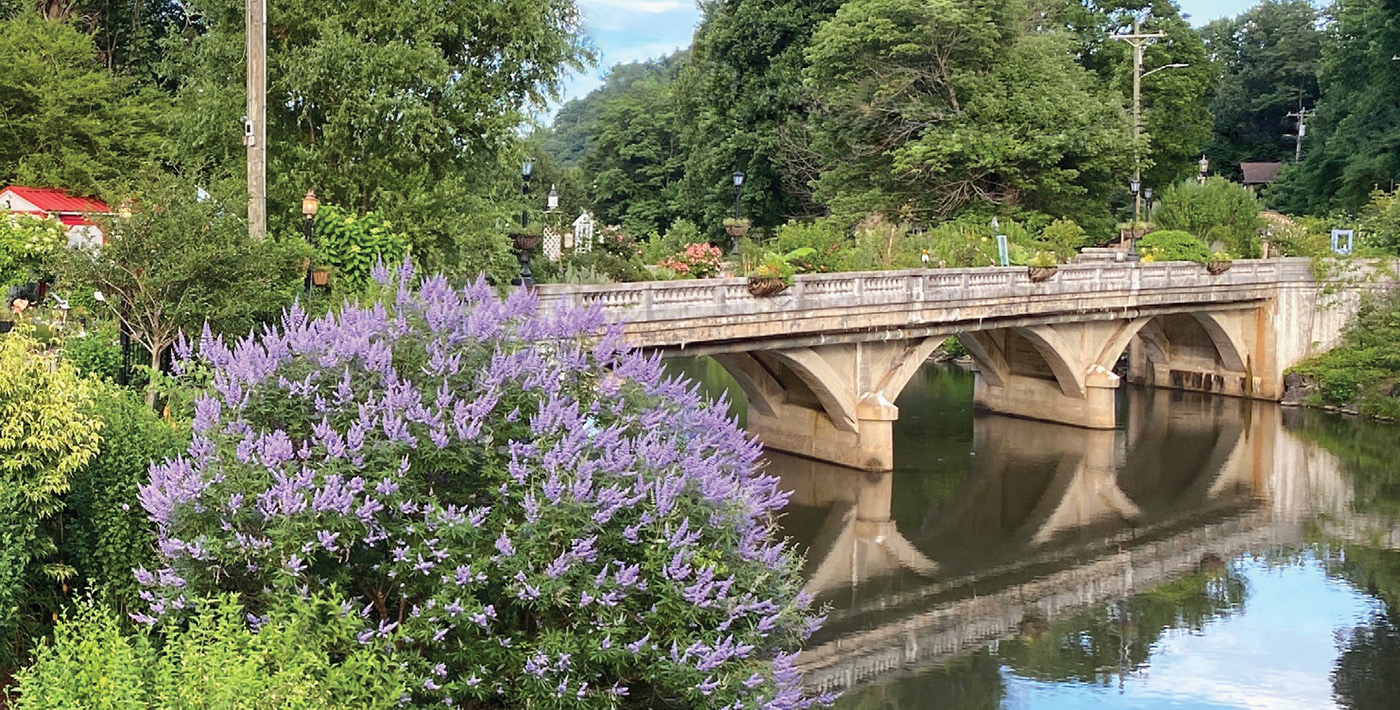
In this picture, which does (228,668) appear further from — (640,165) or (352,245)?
(640,165)

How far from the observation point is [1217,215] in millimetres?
44719

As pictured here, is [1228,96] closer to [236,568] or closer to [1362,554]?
[1362,554]

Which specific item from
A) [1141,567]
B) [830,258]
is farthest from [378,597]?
[830,258]

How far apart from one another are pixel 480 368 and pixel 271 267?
279 inches

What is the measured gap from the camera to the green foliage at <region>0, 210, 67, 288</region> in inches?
754

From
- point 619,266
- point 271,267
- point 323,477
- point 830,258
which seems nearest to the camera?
point 323,477

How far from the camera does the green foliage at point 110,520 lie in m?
11.9

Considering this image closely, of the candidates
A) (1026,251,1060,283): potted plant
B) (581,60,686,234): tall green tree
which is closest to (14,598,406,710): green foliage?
(1026,251,1060,283): potted plant

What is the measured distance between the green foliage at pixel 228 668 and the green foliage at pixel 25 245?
1012 centimetres

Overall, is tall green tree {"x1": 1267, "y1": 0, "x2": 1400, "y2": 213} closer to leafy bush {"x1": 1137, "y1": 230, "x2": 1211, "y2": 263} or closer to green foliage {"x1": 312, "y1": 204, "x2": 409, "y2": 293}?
leafy bush {"x1": 1137, "y1": 230, "x2": 1211, "y2": 263}

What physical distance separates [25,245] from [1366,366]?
31.9 metres

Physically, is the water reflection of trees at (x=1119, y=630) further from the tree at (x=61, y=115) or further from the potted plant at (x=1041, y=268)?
the tree at (x=61, y=115)

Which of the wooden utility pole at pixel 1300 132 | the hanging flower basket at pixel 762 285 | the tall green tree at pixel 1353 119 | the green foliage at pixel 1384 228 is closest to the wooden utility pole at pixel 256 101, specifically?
the hanging flower basket at pixel 762 285

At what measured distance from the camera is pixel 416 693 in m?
10.2
